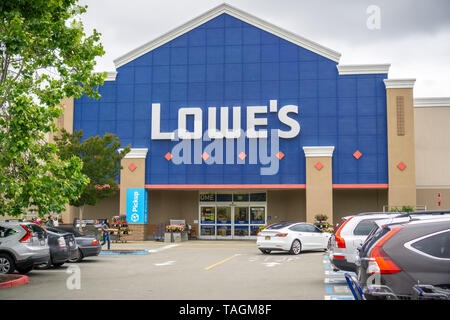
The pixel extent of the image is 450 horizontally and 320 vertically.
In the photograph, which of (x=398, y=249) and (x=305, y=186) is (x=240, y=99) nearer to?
(x=305, y=186)

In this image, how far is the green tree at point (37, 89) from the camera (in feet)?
42.8

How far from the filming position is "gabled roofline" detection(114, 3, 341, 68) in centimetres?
3519

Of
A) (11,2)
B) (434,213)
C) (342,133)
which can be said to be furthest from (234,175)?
(434,213)

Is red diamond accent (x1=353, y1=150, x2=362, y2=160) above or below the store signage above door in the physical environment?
below

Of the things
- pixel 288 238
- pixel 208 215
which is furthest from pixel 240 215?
pixel 288 238

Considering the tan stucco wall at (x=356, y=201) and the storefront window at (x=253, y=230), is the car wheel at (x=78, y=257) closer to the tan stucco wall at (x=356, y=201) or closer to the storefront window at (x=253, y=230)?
the storefront window at (x=253, y=230)

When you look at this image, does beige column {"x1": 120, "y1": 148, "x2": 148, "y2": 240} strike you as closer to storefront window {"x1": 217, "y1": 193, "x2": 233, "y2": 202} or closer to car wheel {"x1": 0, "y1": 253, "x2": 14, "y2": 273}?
storefront window {"x1": 217, "y1": 193, "x2": 233, "y2": 202}

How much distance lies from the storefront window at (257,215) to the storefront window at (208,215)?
8.64 ft

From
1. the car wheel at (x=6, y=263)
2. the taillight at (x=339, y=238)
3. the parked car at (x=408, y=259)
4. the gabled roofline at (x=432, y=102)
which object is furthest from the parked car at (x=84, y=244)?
the gabled roofline at (x=432, y=102)

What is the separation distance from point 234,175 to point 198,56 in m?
8.29

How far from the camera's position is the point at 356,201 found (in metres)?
35.8

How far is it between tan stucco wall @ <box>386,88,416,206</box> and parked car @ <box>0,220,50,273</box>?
23.3 m

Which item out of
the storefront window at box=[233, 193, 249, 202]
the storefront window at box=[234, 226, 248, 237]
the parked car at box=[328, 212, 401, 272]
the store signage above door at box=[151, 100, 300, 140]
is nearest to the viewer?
the parked car at box=[328, 212, 401, 272]

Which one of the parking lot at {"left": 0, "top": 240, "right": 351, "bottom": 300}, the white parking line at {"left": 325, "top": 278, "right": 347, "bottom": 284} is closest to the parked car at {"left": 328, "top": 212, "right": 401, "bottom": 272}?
the white parking line at {"left": 325, "top": 278, "right": 347, "bottom": 284}
